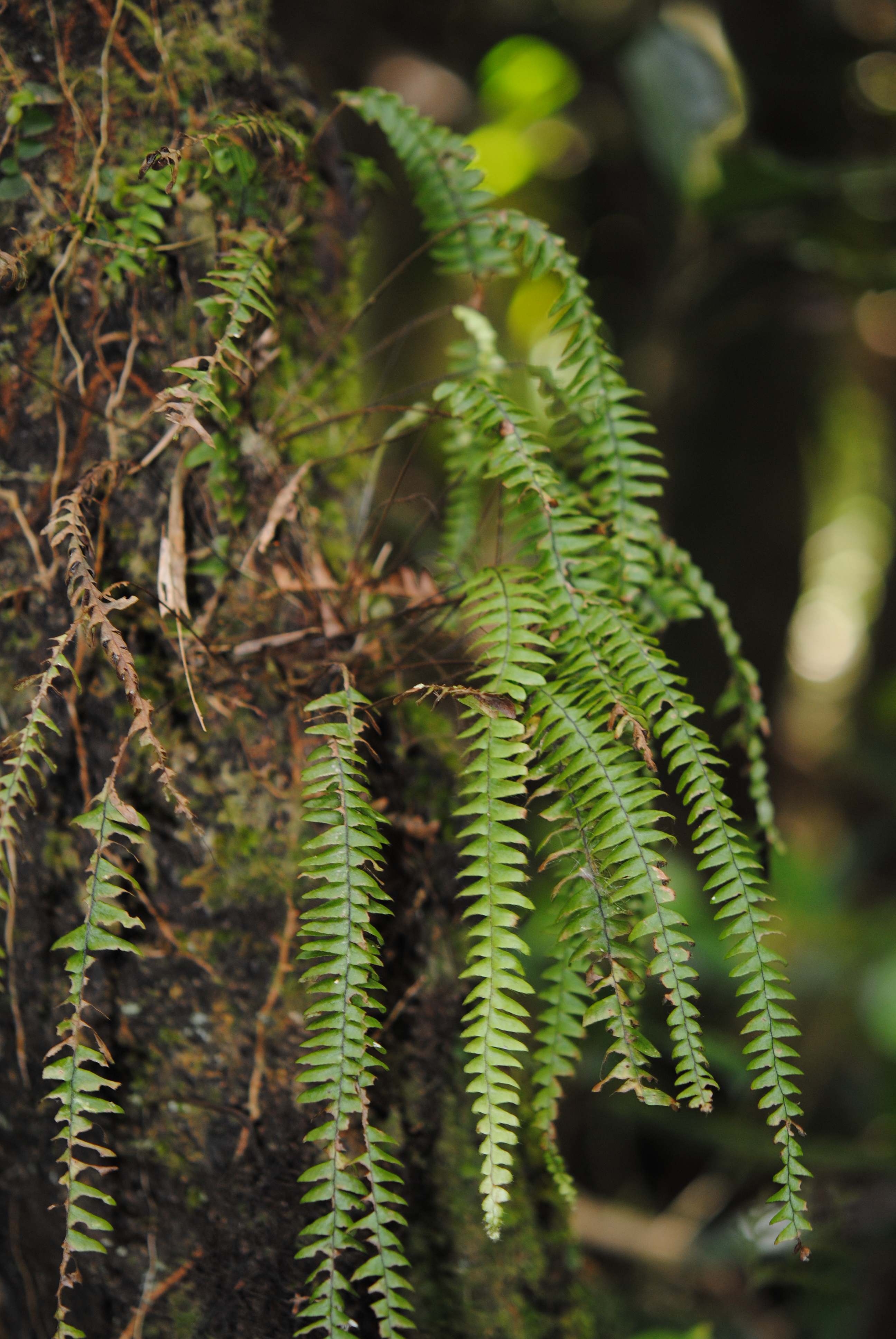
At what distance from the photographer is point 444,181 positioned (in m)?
1.12

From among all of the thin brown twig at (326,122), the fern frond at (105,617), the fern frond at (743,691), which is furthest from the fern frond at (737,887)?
the thin brown twig at (326,122)

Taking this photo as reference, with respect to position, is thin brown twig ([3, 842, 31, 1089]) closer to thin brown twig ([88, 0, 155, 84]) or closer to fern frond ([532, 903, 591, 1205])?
fern frond ([532, 903, 591, 1205])

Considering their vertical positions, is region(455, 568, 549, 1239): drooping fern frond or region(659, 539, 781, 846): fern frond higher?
region(659, 539, 781, 846): fern frond

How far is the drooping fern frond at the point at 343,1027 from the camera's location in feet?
2.43

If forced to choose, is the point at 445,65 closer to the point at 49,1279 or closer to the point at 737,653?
the point at 737,653

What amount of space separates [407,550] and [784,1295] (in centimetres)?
281

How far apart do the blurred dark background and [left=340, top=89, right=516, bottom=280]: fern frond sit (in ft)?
4.84

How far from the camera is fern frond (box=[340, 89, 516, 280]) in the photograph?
1108mm

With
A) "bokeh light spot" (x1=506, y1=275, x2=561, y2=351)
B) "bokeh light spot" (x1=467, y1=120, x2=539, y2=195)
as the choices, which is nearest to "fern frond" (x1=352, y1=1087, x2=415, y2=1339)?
"bokeh light spot" (x1=467, y1=120, x2=539, y2=195)

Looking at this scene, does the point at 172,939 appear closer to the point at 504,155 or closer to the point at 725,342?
the point at 504,155

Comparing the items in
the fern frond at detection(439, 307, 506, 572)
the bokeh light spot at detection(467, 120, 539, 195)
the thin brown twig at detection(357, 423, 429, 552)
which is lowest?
the thin brown twig at detection(357, 423, 429, 552)

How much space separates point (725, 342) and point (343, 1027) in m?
3.07

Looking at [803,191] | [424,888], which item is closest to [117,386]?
[424,888]

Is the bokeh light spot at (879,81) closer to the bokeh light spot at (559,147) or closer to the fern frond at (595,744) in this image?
the bokeh light spot at (559,147)
